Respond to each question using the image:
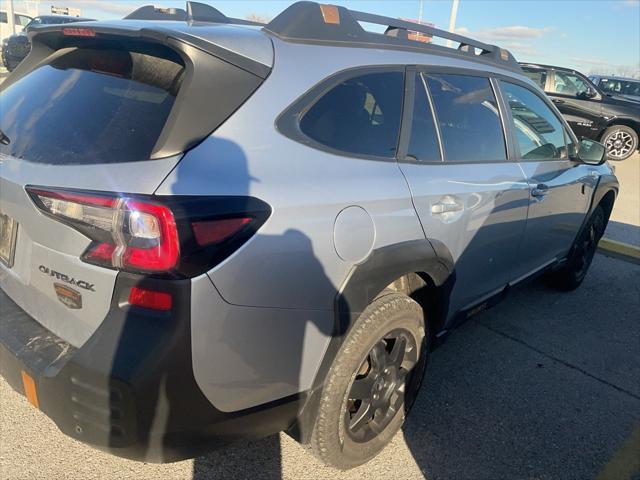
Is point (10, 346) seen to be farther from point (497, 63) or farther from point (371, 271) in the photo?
point (497, 63)

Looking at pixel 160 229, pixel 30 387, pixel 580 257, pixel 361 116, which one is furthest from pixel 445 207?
pixel 580 257

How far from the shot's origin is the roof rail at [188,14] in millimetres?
2508

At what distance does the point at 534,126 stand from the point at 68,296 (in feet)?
10.0

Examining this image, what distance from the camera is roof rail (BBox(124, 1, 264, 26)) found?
2.51 meters

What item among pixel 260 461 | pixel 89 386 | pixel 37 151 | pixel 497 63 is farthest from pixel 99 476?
pixel 497 63

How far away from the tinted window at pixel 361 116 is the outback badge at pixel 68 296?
3.15 ft

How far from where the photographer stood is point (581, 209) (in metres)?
4.09

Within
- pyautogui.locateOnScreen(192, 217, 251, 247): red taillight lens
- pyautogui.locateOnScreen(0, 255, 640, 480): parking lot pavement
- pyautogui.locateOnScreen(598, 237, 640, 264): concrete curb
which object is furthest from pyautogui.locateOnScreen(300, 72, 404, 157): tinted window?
pyautogui.locateOnScreen(598, 237, 640, 264): concrete curb

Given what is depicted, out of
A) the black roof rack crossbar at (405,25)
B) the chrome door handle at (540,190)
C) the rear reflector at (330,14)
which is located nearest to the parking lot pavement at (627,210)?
the chrome door handle at (540,190)

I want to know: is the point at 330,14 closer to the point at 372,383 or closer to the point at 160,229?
the point at 160,229

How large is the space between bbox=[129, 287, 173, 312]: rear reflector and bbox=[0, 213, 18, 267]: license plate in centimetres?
66

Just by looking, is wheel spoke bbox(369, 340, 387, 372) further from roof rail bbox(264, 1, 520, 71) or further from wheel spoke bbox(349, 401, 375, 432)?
roof rail bbox(264, 1, 520, 71)

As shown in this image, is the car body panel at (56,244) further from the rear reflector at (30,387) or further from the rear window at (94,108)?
the rear reflector at (30,387)

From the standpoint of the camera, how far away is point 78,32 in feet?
6.82
